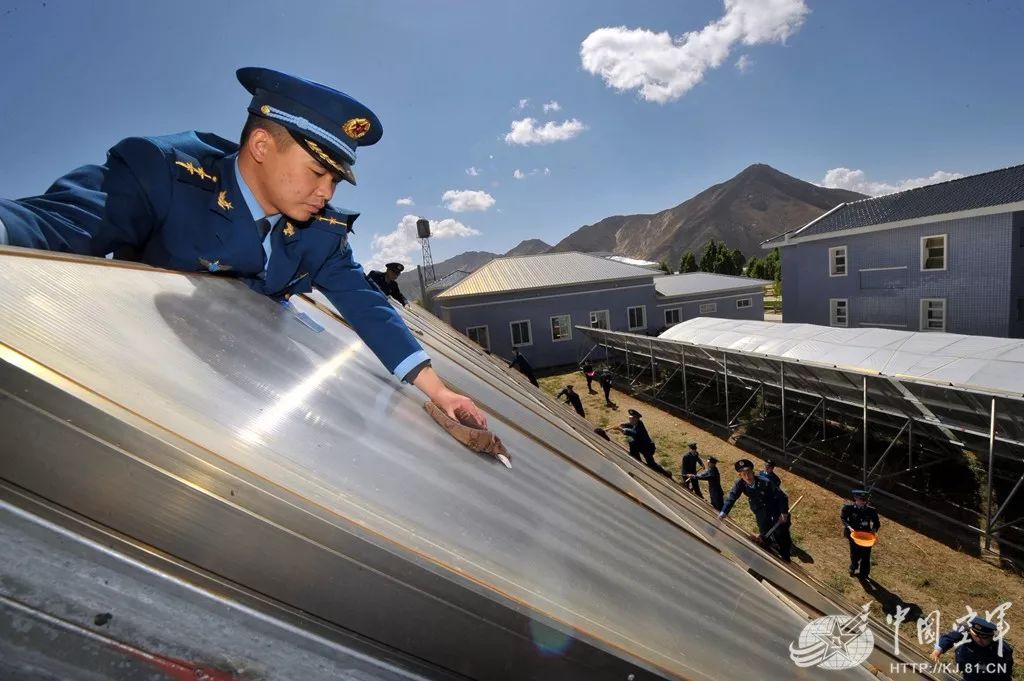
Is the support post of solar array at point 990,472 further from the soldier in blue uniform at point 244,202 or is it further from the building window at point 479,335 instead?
the building window at point 479,335

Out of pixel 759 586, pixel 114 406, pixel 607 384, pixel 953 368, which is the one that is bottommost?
pixel 607 384

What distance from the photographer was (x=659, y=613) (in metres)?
1.17

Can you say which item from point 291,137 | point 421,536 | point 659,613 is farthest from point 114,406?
point 659,613

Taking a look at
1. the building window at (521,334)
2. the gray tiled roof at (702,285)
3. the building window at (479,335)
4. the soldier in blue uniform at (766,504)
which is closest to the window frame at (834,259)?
the gray tiled roof at (702,285)

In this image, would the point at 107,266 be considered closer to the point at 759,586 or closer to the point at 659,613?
the point at 659,613

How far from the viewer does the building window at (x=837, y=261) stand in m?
20.2

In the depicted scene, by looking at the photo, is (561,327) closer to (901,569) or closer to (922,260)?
(922,260)

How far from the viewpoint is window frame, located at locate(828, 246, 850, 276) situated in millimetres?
19938

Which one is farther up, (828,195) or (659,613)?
(828,195)

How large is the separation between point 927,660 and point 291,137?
4562 millimetres

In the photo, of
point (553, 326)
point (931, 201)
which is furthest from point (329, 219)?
point (931, 201)

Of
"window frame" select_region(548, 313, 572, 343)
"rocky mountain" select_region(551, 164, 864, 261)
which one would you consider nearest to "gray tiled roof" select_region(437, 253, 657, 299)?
"window frame" select_region(548, 313, 572, 343)

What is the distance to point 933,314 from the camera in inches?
692

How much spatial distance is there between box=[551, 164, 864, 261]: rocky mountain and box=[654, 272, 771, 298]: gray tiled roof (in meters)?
101
